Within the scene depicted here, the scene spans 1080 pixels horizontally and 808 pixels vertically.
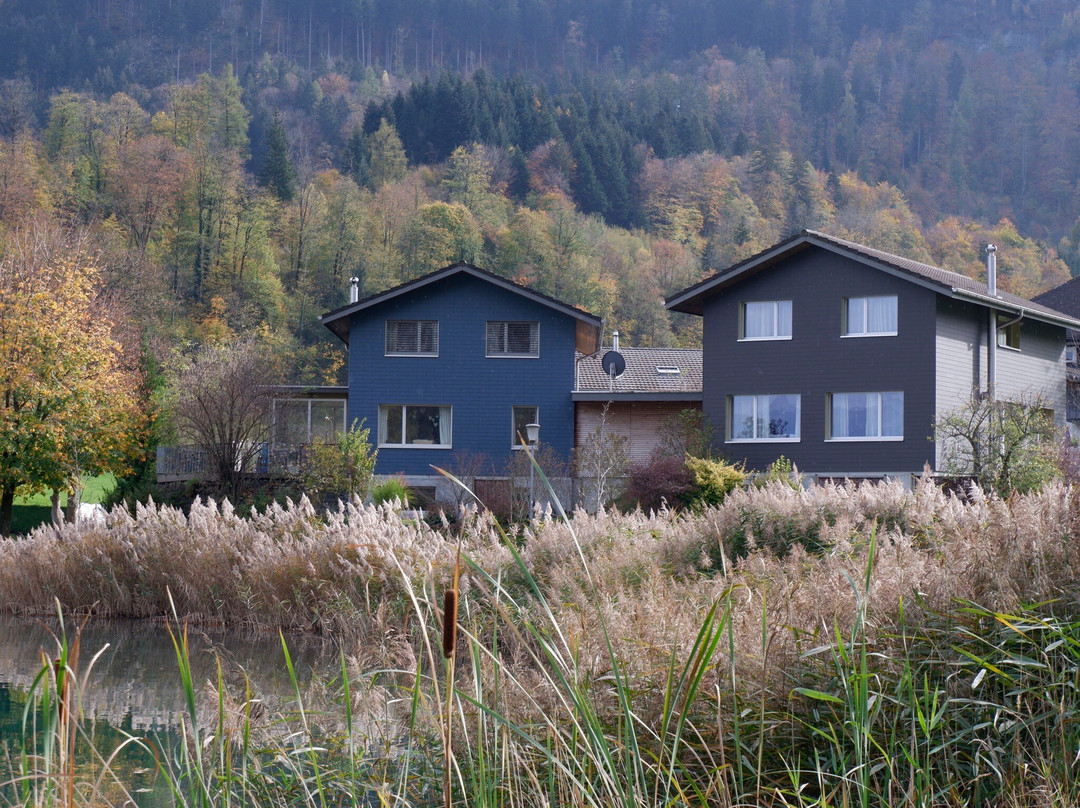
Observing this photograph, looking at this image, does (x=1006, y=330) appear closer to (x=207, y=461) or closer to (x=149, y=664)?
(x=207, y=461)

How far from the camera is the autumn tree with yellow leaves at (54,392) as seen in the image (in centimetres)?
2839

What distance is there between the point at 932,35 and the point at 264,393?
3937 inches

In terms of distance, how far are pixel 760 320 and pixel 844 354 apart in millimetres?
2556

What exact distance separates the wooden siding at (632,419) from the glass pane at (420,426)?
4157 millimetres

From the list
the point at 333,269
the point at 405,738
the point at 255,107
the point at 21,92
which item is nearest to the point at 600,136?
the point at 333,269

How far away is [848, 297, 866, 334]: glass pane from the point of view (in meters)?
30.3

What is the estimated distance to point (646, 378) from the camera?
3753 centimetres

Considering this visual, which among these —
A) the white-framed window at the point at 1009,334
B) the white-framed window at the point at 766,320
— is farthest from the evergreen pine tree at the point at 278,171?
the white-framed window at the point at 1009,334

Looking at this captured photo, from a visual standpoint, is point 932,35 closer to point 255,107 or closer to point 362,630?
point 255,107

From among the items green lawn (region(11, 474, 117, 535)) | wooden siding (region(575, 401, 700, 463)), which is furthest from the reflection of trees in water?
wooden siding (region(575, 401, 700, 463))

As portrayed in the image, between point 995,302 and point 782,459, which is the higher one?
point 995,302

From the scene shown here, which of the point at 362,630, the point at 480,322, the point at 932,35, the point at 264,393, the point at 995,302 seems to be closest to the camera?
the point at 362,630

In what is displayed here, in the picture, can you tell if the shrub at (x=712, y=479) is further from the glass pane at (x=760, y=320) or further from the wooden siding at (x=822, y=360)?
the glass pane at (x=760, y=320)

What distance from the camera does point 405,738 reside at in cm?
666
